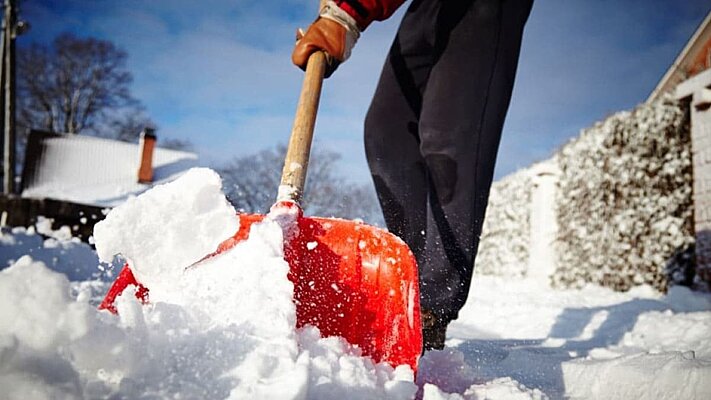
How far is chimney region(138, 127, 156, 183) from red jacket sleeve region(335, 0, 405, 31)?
52.6 ft

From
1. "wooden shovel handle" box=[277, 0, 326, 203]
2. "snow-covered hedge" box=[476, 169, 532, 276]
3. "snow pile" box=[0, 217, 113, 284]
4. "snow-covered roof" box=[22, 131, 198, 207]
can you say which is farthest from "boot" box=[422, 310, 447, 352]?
"snow-covered roof" box=[22, 131, 198, 207]

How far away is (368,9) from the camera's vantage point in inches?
60.2

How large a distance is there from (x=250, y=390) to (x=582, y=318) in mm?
2792

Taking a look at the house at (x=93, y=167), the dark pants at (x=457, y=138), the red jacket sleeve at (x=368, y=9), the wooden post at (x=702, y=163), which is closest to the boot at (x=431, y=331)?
the dark pants at (x=457, y=138)

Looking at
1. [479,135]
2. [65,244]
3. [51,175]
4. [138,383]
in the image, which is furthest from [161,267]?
[51,175]

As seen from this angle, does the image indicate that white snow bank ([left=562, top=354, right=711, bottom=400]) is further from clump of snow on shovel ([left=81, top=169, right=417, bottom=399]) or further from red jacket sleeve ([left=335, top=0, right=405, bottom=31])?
red jacket sleeve ([left=335, top=0, right=405, bottom=31])

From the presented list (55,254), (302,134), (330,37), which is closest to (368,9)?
(330,37)

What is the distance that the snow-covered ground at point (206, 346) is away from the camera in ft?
1.99

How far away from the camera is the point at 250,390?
685 mm

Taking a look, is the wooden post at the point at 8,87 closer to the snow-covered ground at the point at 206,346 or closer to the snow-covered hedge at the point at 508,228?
the snow-covered hedge at the point at 508,228

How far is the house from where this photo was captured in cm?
1520

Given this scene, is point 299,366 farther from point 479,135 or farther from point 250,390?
point 479,135

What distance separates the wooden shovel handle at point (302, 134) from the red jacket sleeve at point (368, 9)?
0.58 ft

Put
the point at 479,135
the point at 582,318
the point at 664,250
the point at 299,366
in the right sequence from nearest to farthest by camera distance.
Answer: the point at 299,366 < the point at 479,135 < the point at 582,318 < the point at 664,250
